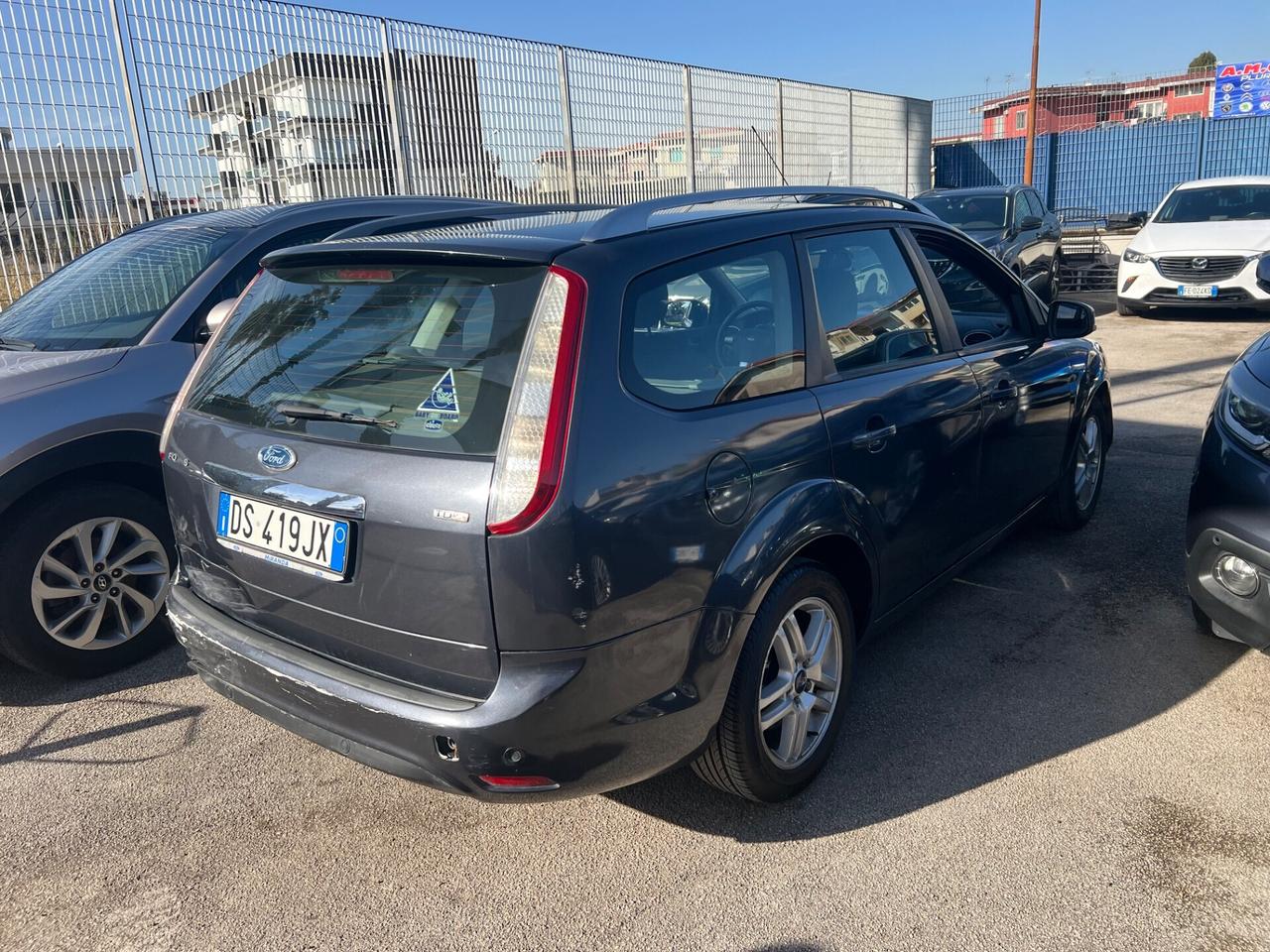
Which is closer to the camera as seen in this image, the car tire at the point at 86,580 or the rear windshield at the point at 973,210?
the car tire at the point at 86,580

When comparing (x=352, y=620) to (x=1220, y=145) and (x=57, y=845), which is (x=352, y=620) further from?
(x=1220, y=145)

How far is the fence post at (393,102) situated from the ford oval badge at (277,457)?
821 cm

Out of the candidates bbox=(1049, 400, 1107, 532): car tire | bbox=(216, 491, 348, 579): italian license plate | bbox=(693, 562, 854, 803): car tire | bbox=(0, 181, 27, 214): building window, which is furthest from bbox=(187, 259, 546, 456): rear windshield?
bbox=(0, 181, 27, 214): building window

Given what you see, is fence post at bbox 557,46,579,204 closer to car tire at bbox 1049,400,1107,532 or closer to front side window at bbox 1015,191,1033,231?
front side window at bbox 1015,191,1033,231

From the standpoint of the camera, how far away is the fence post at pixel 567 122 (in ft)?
39.9

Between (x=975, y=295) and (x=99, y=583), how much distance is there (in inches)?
151

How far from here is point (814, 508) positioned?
2.71m

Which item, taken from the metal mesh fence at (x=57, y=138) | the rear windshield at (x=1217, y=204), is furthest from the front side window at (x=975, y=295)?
the rear windshield at (x=1217, y=204)

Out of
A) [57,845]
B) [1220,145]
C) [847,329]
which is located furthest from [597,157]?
[1220,145]

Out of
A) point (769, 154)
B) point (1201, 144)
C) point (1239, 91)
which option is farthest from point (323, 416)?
point (1239, 91)

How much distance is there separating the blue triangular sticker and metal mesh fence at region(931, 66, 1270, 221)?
25354 millimetres

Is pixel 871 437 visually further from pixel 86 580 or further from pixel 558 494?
pixel 86 580

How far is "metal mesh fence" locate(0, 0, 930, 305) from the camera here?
728 cm

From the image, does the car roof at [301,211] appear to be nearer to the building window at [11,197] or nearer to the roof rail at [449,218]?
the roof rail at [449,218]
